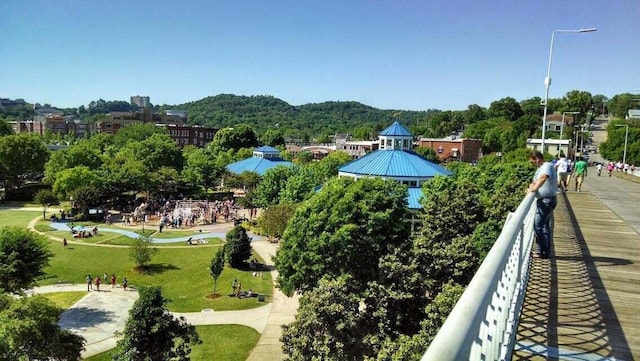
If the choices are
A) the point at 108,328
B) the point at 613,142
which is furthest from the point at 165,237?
the point at 613,142

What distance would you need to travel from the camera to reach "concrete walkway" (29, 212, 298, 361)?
21125 mm

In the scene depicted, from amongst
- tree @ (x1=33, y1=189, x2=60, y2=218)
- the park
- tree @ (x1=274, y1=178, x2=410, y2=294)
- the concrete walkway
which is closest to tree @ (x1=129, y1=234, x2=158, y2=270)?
the park

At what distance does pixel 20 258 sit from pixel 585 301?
2548 centimetres

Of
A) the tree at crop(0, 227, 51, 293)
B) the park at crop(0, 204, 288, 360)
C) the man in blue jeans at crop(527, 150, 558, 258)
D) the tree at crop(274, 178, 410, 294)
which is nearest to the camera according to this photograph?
the man in blue jeans at crop(527, 150, 558, 258)

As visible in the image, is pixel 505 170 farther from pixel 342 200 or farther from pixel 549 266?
pixel 549 266

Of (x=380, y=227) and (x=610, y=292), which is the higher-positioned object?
(x=610, y=292)

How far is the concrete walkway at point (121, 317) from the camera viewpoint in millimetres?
21125

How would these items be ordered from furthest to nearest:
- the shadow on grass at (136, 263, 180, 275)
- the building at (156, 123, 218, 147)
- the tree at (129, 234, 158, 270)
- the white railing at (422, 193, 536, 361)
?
the building at (156, 123, 218, 147) < the shadow on grass at (136, 263, 180, 275) < the tree at (129, 234, 158, 270) < the white railing at (422, 193, 536, 361)

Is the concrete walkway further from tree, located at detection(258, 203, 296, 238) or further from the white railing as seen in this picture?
the white railing

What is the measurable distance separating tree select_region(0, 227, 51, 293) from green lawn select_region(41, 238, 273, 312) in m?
5.31

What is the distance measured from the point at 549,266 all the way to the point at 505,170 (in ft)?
108

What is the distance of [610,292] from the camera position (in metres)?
5.87

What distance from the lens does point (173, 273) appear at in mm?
31938

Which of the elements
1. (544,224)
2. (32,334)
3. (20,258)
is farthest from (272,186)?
(544,224)
